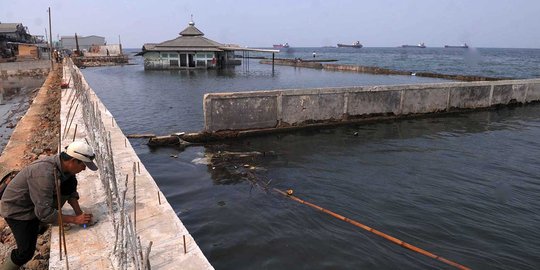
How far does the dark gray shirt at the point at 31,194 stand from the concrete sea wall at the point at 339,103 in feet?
30.5

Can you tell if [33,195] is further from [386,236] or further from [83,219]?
[386,236]

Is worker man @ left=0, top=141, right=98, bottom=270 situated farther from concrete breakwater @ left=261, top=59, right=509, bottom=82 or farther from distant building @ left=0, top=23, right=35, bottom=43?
distant building @ left=0, top=23, right=35, bottom=43

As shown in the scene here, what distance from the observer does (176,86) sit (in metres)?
33.4

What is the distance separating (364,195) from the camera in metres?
9.18

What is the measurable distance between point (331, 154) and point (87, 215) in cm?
892

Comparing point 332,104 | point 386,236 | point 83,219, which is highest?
point 332,104

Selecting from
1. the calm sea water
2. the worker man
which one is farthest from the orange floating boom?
the worker man

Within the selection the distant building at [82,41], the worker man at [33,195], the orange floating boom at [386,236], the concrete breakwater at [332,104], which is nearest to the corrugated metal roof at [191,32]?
the concrete breakwater at [332,104]

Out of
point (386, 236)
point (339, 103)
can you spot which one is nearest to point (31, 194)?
point (386, 236)

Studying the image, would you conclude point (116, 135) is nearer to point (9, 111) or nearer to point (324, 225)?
point (324, 225)

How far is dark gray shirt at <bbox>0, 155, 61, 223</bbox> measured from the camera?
14.4 feet

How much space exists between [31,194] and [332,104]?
13.1 meters

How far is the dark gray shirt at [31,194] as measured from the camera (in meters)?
4.39

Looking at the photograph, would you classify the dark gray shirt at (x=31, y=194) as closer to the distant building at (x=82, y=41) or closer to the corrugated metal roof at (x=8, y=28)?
the corrugated metal roof at (x=8, y=28)
